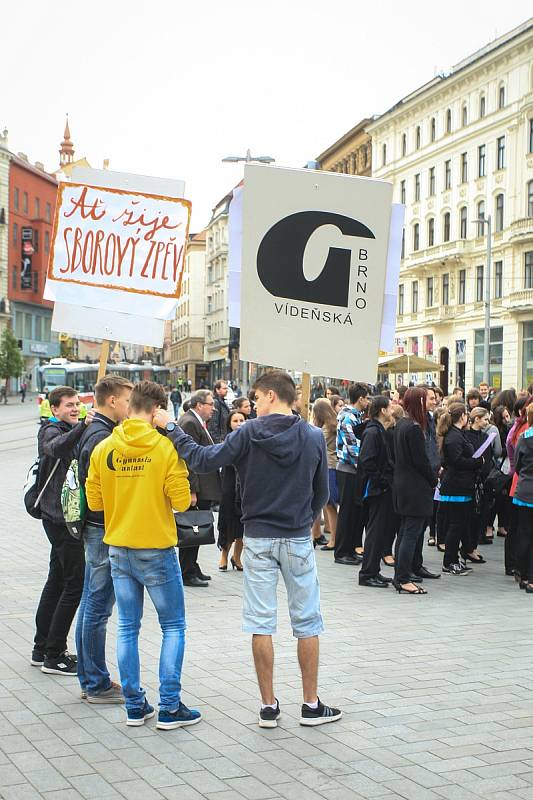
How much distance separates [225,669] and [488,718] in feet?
6.18

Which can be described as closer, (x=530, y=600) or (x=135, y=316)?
(x=135, y=316)

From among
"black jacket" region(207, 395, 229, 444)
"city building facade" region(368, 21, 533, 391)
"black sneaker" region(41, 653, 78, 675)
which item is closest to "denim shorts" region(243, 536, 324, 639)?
"black sneaker" region(41, 653, 78, 675)

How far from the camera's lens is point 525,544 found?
9.86m

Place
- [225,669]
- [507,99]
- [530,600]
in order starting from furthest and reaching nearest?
[507,99]
[530,600]
[225,669]

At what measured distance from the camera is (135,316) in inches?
309

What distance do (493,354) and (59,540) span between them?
4967 centimetres

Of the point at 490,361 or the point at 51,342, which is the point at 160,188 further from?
the point at 51,342

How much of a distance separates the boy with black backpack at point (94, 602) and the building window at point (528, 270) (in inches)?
1861

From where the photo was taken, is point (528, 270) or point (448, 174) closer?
point (528, 270)

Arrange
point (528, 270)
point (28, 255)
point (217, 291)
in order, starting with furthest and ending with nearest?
point (217, 291) < point (28, 255) < point (528, 270)

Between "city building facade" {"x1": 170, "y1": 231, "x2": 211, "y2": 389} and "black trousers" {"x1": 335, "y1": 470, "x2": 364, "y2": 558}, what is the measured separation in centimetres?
11620

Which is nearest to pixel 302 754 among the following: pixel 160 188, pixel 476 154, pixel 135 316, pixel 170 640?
pixel 170 640

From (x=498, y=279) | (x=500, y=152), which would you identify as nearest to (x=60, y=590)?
(x=498, y=279)

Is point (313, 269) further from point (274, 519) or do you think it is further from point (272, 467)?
point (274, 519)
